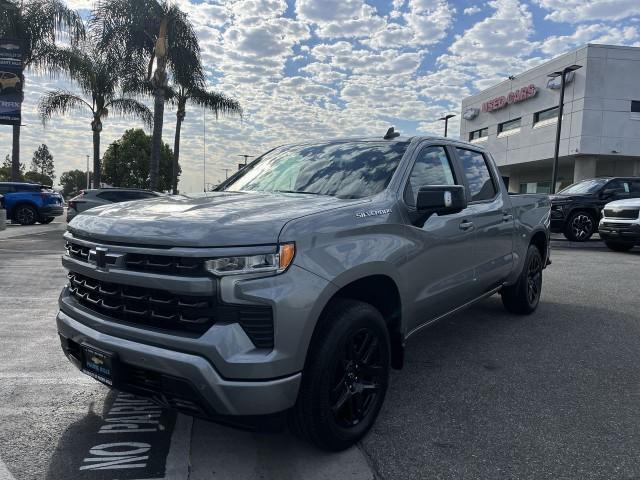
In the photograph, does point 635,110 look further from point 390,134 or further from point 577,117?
point 390,134

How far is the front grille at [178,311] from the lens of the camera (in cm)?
234

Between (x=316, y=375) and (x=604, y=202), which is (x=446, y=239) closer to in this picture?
(x=316, y=375)

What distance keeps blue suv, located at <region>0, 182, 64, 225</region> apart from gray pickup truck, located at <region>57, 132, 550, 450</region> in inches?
706

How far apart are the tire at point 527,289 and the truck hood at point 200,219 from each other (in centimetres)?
325

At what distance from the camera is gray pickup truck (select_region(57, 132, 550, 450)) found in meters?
2.33

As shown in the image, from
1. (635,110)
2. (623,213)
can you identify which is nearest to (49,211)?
(623,213)

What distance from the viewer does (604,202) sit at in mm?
13781

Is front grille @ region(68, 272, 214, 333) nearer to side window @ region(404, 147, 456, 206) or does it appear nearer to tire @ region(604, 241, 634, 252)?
side window @ region(404, 147, 456, 206)

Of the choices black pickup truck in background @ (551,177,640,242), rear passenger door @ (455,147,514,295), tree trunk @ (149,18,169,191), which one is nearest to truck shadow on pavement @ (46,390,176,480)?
rear passenger door @ (455,147,514,295)

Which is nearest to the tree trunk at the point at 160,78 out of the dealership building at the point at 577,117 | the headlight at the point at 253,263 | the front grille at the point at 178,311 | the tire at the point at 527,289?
the tire at the point at 527,289

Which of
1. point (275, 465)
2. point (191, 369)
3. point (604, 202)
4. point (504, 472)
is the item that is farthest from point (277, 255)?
point (604, 202)

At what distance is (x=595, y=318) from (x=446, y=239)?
10.3ft

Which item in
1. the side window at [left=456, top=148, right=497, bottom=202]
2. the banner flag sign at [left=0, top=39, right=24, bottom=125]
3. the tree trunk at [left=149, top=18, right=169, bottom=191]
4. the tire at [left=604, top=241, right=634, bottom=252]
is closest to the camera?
the side window at [left=456, top=148, right=497, bottom=202]

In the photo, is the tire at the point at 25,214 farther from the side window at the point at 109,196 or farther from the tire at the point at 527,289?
the tire at the point at 527,289
